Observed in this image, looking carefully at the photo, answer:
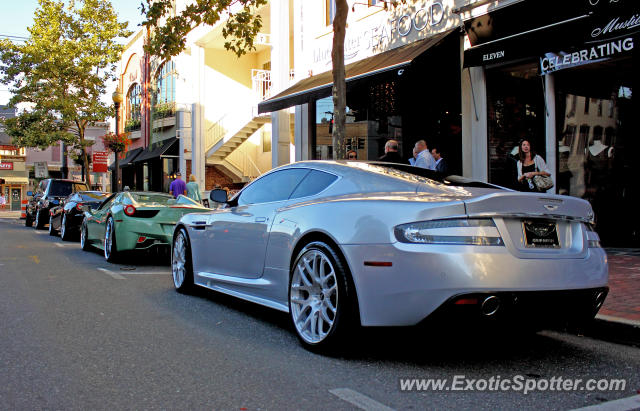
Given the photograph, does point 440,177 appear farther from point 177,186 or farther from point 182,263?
point 177,186

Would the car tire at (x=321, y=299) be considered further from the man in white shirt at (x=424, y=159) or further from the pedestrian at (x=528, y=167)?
the pedestrian at (x=528, y=167)

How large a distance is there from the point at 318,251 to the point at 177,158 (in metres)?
24.2

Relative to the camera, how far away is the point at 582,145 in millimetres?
10039

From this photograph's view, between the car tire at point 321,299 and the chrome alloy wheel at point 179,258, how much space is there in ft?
8.02

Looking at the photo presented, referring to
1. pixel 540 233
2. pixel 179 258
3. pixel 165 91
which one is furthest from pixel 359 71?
pixel 165 91

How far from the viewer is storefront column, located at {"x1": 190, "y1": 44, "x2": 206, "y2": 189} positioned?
25.9 meters

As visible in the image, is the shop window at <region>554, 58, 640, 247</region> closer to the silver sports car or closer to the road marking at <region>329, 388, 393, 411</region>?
the silver sports car

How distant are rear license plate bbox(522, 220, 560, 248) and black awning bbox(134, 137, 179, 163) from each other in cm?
2462

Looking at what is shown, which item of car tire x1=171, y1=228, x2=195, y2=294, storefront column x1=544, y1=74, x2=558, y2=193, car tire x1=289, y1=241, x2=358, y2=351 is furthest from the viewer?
storefront column x1=544, y1=74, x2=558, y2=193

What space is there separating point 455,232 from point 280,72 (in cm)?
1560

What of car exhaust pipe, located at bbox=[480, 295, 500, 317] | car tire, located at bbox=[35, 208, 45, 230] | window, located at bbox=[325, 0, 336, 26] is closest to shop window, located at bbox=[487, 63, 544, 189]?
window, located at bbox=[325, 0, 336, 26]

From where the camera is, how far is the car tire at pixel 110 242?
939 cm

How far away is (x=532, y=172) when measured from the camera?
9.23 meters

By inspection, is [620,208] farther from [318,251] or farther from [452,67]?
[318,251]
